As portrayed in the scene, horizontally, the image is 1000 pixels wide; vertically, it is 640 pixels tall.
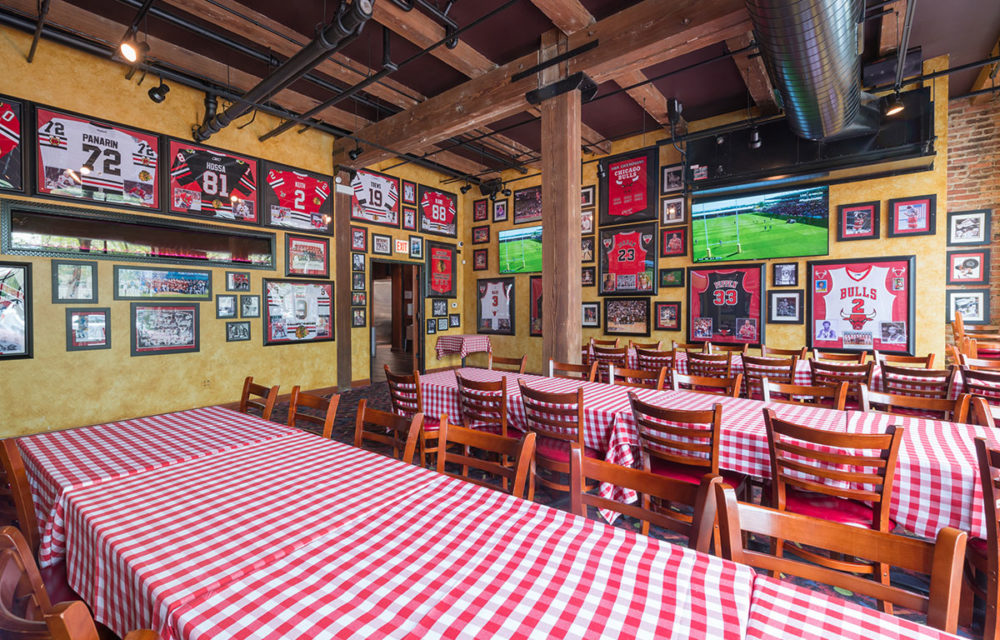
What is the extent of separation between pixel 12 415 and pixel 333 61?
→ 203 inches

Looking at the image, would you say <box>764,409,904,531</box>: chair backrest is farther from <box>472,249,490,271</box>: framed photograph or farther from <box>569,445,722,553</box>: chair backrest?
<box>472,249,490,271</box>: framed photograph

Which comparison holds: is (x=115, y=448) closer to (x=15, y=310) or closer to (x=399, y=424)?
(x=399, y=424)

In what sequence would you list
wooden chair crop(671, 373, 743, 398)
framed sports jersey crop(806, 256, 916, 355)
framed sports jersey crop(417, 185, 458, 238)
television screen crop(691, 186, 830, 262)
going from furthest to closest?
framed sports jersey crop(417, 185, 458, 238)
television screen crop(691, 186, 830, 262)
framed sports jersey crop(806, 256, 916, 355)
wooden chair crop(671, 373, 743, 398)

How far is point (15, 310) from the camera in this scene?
4.39 m

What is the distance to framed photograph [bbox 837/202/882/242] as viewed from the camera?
540 centimetres

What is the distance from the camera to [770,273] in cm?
612

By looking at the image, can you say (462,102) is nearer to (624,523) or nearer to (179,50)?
(179,50)

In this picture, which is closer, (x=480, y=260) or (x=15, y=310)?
(x=15, y=310)

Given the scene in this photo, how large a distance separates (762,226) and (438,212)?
237 inches

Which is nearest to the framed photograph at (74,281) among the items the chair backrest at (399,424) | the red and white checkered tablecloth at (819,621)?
the chair backrest at (399,424)

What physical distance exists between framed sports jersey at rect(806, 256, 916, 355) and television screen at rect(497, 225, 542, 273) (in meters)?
4.58

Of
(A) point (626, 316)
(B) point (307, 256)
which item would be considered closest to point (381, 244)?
(B) point (307, 256)

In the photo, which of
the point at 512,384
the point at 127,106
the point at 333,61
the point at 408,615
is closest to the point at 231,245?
the point at 127,106

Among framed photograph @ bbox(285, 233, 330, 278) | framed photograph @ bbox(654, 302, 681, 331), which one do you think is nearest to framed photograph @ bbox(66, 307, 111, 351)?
framed photograph @ bbox(285, 233, 330, 278)
